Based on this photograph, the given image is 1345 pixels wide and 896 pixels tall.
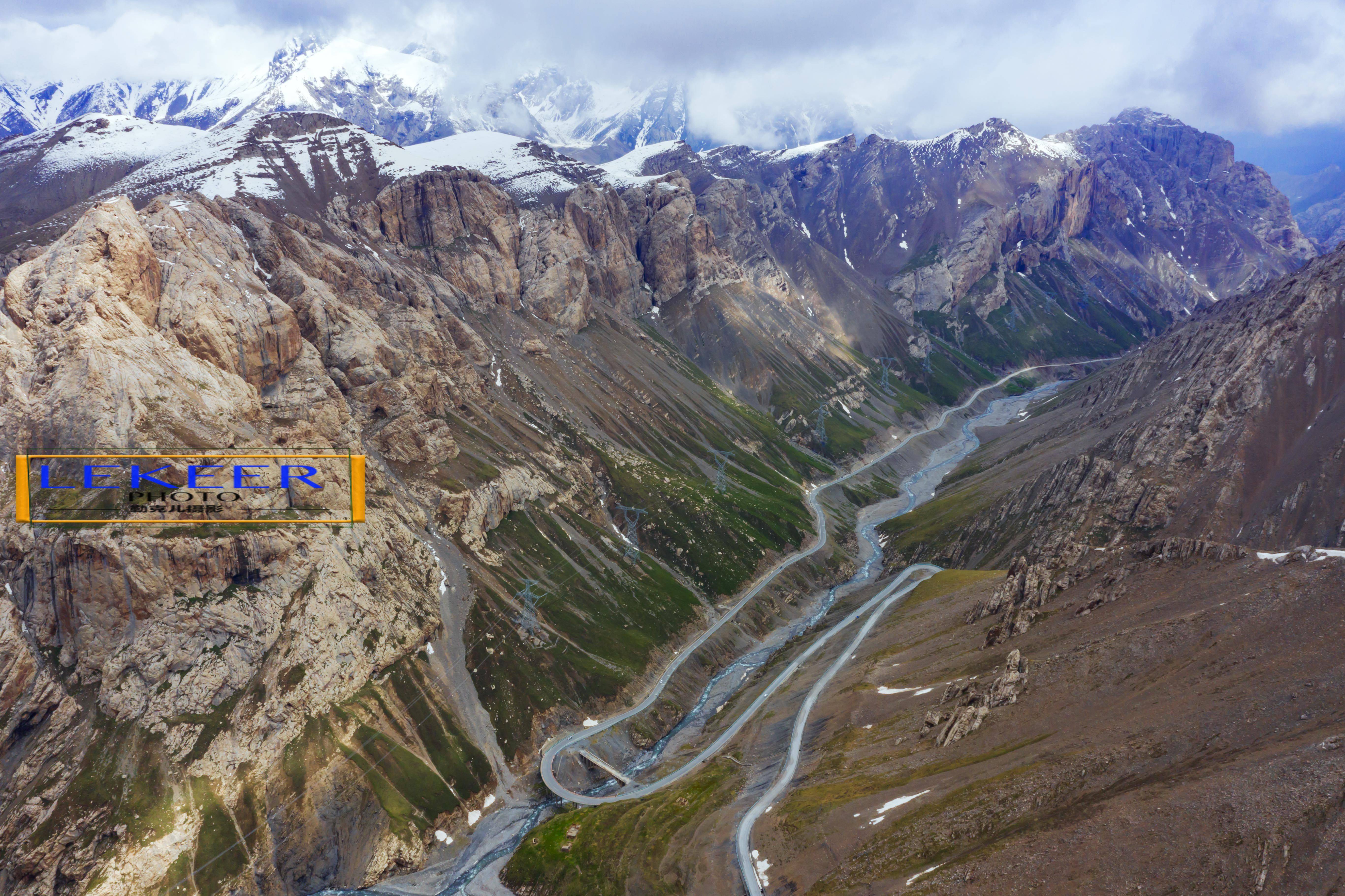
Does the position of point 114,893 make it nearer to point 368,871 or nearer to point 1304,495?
point 368,871

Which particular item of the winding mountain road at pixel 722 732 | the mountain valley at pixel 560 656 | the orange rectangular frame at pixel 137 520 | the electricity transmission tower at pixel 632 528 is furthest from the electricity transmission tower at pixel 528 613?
the electricity transmission tower at pixel 632 528

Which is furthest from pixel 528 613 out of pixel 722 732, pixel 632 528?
pixel 632 528

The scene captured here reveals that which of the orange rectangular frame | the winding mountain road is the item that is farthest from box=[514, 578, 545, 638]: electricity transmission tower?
the orange rectangular frame

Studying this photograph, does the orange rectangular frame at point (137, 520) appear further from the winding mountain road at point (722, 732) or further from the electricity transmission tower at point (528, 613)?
the winding mountain road at point (722, 732)

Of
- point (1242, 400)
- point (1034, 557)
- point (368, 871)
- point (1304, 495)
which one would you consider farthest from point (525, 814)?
point (1242, 400)

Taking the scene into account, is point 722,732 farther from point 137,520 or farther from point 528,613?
point 137,520
